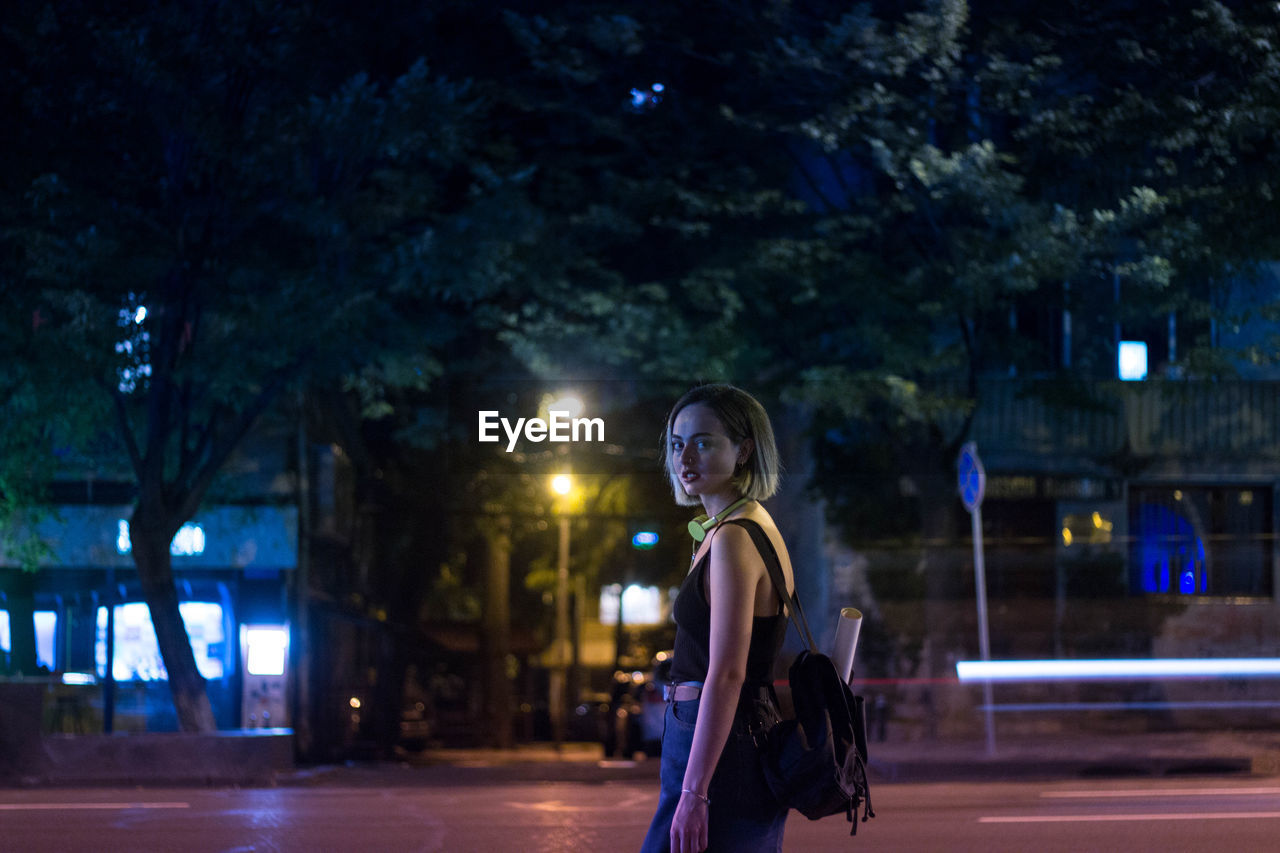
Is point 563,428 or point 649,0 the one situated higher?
point 649,0

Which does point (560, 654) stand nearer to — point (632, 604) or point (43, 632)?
point (632, 604)

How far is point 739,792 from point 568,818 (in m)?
7.51

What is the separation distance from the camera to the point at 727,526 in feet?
10.2

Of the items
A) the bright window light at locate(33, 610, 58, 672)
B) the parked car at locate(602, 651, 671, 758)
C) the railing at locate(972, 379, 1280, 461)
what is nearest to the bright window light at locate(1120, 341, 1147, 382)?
the railing at locate(972, 379, 1280, 461)

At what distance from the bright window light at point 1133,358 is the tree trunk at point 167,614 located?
1317cm

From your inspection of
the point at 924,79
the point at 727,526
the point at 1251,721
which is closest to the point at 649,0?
the point at 924,79

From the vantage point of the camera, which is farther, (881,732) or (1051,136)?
(881,732)

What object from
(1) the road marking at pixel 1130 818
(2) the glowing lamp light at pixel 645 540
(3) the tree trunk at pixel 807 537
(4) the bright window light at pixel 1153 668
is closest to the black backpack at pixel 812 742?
(1) the road marking at pixel 1130 818

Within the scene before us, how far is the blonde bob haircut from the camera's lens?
3252mm

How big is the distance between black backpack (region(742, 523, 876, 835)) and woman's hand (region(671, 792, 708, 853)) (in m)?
0.17

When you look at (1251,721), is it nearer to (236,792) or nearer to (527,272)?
(527,272)

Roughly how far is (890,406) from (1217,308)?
3.85 meters

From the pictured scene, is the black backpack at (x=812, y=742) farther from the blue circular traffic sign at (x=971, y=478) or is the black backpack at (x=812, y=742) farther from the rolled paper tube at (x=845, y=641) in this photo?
the blue circular traffic sign at (x=971, y=478)

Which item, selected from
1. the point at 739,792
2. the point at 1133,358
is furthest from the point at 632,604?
the point at 739,792
